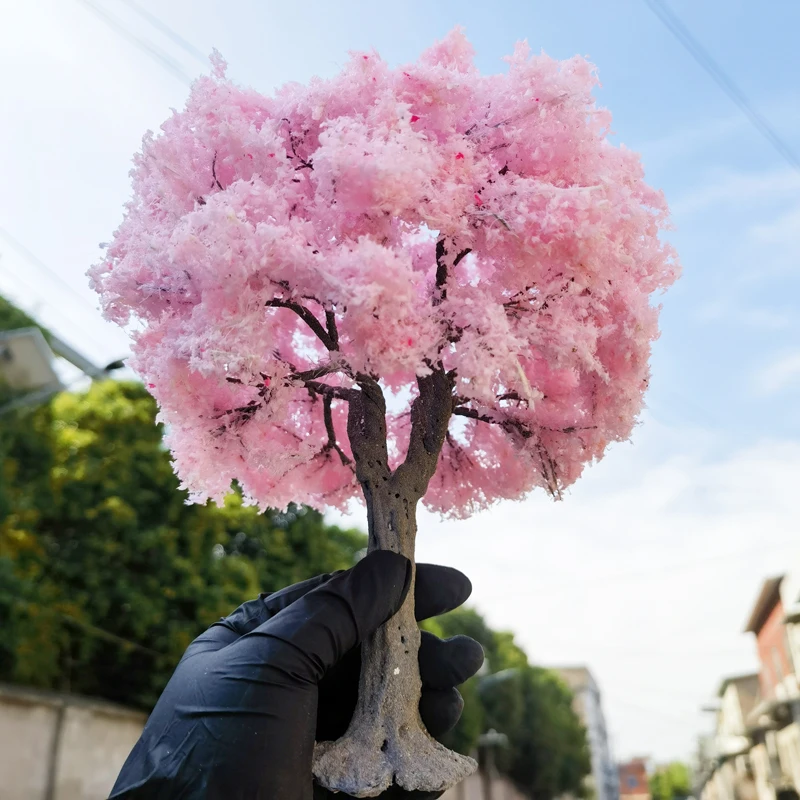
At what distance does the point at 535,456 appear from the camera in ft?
9.50

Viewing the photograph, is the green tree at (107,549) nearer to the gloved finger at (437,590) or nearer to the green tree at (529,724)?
the gloved finger at (437,590)

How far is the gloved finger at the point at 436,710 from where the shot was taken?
8.83ft

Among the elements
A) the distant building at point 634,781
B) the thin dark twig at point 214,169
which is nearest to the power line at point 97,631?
the thin dark twig at point 214,169

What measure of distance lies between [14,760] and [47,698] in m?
→ 0.89

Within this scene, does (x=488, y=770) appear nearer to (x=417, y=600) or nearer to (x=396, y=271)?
(x=417, y=600)

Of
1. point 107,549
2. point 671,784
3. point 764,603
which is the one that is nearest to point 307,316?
point 107,549

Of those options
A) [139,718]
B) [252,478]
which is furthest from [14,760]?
[252,478]

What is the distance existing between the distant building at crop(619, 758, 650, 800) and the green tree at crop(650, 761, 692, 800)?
2.83 feet

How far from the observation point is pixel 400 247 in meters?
2.53

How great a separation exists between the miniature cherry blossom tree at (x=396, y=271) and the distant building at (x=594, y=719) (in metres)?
68.0

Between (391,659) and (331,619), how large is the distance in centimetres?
28

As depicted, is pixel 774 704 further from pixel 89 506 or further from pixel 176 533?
pixel 89 506

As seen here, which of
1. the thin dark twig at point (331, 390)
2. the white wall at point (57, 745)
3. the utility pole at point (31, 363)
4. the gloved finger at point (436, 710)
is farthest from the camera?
the white wall at point (57, 745)

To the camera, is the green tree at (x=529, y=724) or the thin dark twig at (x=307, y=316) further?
the green tree at (x=529, y=724)
